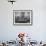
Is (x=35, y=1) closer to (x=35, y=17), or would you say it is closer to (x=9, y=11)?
(x=35, y=17)

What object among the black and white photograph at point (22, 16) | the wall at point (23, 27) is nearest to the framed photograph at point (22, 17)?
the black and white photograph at point (22, 16)

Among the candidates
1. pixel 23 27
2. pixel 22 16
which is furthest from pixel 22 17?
pixel 23 27

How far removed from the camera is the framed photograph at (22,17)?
4801 mm

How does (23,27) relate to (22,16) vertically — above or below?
below

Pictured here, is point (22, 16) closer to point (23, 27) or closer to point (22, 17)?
point (22, 17)

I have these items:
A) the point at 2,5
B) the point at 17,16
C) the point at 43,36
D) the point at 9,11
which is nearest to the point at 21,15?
the point at 17,16

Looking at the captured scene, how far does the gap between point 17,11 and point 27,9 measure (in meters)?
0.38

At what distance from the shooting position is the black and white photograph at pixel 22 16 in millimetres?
4805

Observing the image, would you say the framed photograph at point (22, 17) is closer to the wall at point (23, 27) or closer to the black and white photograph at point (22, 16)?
the black and white photograph at point (22, 16)

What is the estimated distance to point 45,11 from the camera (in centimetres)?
478

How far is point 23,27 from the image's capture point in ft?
15.8

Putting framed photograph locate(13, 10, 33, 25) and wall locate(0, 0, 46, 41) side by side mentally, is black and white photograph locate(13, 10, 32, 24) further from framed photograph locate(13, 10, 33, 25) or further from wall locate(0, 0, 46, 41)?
wall locate(0, 0, 46, 41)

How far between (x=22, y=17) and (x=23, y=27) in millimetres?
378

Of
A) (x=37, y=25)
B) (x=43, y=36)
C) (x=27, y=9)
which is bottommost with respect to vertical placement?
(x=43, y=36)
